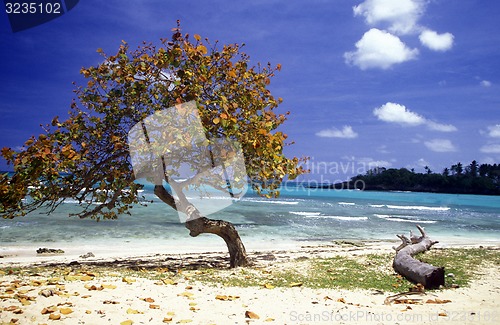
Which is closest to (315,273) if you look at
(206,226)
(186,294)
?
(206,226)

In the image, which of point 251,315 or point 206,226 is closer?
point 251,315

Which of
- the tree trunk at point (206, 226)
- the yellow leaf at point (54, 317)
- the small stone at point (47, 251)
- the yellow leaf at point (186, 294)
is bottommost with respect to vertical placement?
the small stone at point (47, 251)

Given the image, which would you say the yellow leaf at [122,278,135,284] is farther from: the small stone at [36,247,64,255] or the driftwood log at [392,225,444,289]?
the small stone at [36,247,64,255]

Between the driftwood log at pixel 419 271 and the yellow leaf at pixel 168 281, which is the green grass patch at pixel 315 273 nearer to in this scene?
the yellow leaf at pixel 168 281

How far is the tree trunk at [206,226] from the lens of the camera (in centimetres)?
983

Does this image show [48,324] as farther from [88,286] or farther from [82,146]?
[82,146]

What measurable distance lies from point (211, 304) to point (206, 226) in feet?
13.6

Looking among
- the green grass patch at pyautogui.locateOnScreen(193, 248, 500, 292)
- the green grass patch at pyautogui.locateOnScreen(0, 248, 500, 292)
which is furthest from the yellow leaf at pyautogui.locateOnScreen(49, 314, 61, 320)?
the green grass patch at pyautogui.locateOnScreen(193, 248, 500, 292)

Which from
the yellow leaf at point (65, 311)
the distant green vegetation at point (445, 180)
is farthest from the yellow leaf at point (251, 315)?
the distant green vegetation at point (445, 180)

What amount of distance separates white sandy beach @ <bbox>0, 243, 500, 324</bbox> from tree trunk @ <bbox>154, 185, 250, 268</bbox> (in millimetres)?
2514

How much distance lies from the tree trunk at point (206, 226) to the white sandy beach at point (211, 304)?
2514 millimetres

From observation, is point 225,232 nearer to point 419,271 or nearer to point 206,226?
point 206,226

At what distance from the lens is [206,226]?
9844mm

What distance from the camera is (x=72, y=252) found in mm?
14570
